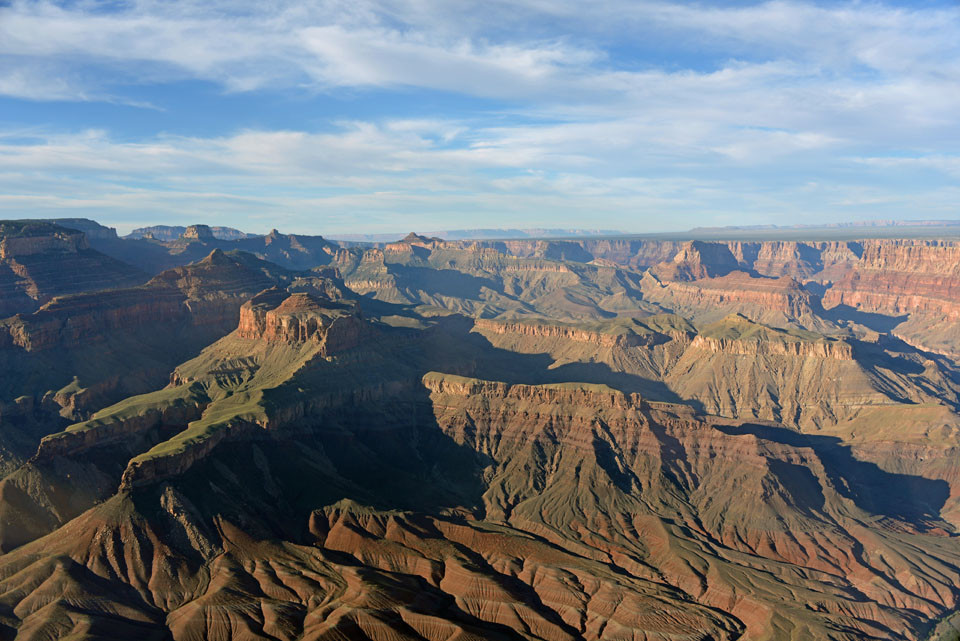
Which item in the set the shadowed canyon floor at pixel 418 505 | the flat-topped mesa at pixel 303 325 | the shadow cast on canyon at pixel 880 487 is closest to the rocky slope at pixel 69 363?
the shadowed canyon floor at pixel 418 505

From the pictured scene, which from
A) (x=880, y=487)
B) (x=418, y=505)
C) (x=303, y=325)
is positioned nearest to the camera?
(x=418, y=505)

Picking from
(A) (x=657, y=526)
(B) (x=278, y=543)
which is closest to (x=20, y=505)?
(B) (x=278, y=543)

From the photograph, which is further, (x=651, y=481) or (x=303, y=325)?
(x=303, y=325)

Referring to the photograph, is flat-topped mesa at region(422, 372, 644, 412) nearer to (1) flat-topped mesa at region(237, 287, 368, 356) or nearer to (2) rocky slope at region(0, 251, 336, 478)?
(1) flat-topped mesa at region(237, 287, 368, 356)

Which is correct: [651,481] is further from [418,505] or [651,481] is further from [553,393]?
[418,505]

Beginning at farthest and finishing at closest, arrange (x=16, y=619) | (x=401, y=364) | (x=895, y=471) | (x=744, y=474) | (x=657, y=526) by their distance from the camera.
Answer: (x=401, y=364) < (x=895, y=471) < (x=744, y=474) < (x=657, y=526) < (x=16, y=619)

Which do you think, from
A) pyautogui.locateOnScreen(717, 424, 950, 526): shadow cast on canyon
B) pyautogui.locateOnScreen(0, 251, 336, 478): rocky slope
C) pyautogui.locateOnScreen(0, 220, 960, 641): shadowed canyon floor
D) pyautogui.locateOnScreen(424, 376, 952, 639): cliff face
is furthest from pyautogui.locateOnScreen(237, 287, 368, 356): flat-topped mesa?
pyautogui.locateOnScreen(717, 424, 950, 526): shadow cast on canyon

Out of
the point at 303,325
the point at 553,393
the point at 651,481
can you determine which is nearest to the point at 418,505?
the point at 553,393

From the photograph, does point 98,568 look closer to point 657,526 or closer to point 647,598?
point 647,598
